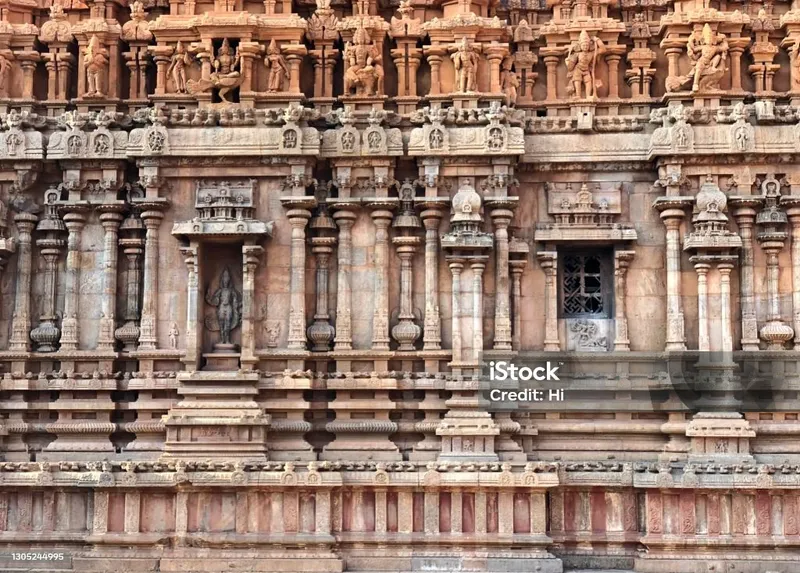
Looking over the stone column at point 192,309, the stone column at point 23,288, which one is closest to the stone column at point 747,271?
the stone column at point 192,309

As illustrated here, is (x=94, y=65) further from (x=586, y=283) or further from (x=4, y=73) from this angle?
(x=586, y=283)

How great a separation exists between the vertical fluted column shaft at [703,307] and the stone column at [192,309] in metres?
9.04

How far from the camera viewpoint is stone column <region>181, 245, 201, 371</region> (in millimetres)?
18875

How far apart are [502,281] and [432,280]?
1.28 metres

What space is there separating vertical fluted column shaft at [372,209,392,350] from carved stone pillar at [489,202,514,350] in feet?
6.50

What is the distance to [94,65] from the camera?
19938 millimetres

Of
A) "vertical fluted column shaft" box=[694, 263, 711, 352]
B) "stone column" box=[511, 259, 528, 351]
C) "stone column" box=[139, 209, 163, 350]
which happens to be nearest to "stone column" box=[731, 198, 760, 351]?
"vertical fluted column shaft" box=[694, 263, 711, 352]

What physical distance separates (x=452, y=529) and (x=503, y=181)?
6.28m

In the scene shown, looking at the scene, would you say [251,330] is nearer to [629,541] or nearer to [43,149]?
[43,149]

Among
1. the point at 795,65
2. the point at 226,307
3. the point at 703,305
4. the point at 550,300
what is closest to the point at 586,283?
the point at 550,300

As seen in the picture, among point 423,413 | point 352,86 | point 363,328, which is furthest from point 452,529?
point 352,86

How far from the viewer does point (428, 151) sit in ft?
62.8

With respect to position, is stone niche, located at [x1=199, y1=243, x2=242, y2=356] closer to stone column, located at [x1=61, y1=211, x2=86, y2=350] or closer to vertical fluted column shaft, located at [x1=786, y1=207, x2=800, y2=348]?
stone column, located at [x1=61, y1=211, x2=86, y2=350]

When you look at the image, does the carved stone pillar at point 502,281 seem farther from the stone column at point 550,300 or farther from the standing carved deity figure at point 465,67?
the standing carved deity figure at point 465,67
